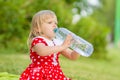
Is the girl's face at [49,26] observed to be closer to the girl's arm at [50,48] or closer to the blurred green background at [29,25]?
the girl's arm at [50,48]

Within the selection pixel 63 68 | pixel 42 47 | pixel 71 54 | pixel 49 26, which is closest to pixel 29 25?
pixel 63 68

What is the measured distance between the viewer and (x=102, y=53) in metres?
16.8

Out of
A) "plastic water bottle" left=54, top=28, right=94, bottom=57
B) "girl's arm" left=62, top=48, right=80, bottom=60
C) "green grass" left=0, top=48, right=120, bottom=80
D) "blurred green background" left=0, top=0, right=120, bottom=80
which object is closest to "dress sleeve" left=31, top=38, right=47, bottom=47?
"plastic water bottle" left=54, top=28, right=94, bottom=57

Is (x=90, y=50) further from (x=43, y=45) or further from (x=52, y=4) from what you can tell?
(x=52, y=4)

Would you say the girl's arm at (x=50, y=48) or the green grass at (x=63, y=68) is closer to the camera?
the girl's arm at (x=50, y=48)

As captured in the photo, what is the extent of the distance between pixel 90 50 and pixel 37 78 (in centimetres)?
60

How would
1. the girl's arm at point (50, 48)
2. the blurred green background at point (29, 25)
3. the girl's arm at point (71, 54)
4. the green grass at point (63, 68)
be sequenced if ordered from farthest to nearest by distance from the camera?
the blurred green background at point (29, 25) → the green grass at point (63, 68) → the girl's arm at point (71, 54) → the girl's arm at point (50, 48)

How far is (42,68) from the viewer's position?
4.67 metres

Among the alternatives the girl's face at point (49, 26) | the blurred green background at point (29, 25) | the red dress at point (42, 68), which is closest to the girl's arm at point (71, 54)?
the red dress at point (42, 68)

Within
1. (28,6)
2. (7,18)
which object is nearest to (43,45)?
(7,18)

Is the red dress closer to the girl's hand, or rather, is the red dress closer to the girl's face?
the girl's face

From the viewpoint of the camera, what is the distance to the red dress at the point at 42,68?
4.63 m

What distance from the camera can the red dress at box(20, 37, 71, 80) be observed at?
4633 millimetres

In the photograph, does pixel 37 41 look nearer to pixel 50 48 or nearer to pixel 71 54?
pixel 50 48
